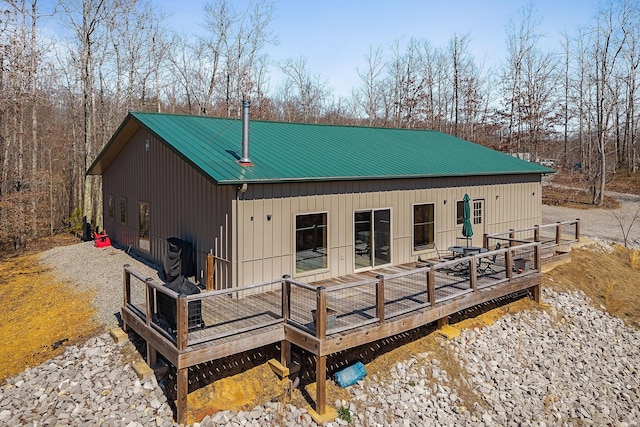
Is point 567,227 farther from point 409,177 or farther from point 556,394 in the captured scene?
point 556,394

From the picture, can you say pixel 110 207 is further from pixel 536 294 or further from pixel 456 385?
pixel 536 294

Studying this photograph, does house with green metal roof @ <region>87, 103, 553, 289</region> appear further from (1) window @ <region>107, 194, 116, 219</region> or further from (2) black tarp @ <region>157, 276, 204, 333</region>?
(2) black tarp @ <region>157, 276, 204, 333</region>

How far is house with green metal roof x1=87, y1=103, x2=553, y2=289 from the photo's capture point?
8.82 m

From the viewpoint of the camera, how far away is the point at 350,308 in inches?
311

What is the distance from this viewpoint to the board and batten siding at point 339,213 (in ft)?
28.6

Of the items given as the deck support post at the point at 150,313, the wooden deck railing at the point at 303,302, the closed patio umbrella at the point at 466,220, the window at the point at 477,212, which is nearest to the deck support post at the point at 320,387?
the wooden deck railing at the point at 303,302

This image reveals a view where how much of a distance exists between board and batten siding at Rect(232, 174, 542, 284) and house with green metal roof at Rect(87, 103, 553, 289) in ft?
0.08

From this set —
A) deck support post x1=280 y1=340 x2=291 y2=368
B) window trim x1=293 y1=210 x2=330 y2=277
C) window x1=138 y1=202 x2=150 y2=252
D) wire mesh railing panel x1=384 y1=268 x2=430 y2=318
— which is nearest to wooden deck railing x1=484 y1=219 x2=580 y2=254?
wire mesh railing panel x1=384 y1=268 x2=430 y2=318

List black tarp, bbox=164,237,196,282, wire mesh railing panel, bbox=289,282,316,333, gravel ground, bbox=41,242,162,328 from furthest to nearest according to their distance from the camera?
black tarp, bbox=164,237,196,282 < gravel ground, bbox=41,242,162,328 < wire mesh railing panel, bbox=289,282,316,333

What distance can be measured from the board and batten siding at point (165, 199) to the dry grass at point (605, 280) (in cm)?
928

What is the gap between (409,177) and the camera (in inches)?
439

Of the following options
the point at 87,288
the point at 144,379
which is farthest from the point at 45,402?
the point at 87,288

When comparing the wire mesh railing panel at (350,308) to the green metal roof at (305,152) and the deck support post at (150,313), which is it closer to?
the green metal roof at (305,152)

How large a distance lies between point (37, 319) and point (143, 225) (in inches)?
166
